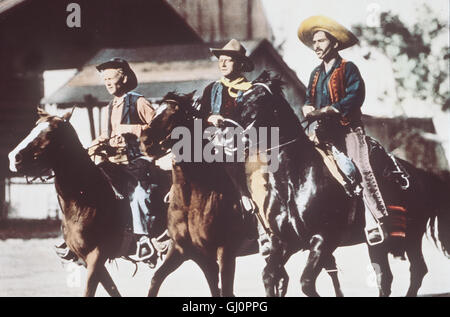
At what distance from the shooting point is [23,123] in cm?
539

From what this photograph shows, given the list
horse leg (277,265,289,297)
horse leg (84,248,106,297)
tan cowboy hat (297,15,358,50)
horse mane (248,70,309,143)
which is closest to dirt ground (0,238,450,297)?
horse leg (277,265,289,297)

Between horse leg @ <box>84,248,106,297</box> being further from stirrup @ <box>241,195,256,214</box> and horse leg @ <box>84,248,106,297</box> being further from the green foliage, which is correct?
the green foliage

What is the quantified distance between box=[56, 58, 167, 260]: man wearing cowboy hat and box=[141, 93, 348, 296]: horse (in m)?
0.34

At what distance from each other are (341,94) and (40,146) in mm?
2393

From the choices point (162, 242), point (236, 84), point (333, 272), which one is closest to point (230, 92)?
point (236, 84)

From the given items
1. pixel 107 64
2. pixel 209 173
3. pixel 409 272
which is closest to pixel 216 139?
pixel 209 173

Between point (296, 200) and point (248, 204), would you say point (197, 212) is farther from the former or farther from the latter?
point (296, 200)

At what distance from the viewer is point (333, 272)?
198 inches

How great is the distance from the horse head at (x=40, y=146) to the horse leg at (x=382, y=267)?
103 inches

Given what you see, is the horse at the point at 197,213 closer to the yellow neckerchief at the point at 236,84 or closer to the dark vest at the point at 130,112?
the yellow neckerchief at the point at 236,84

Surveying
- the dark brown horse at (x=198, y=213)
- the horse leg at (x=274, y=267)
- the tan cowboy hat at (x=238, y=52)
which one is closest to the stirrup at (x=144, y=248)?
the dark brown horse at (x=198, y=213)

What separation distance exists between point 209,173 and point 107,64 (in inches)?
56.3

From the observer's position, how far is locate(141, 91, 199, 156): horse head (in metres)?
4.40

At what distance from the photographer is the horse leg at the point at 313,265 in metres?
4.47
